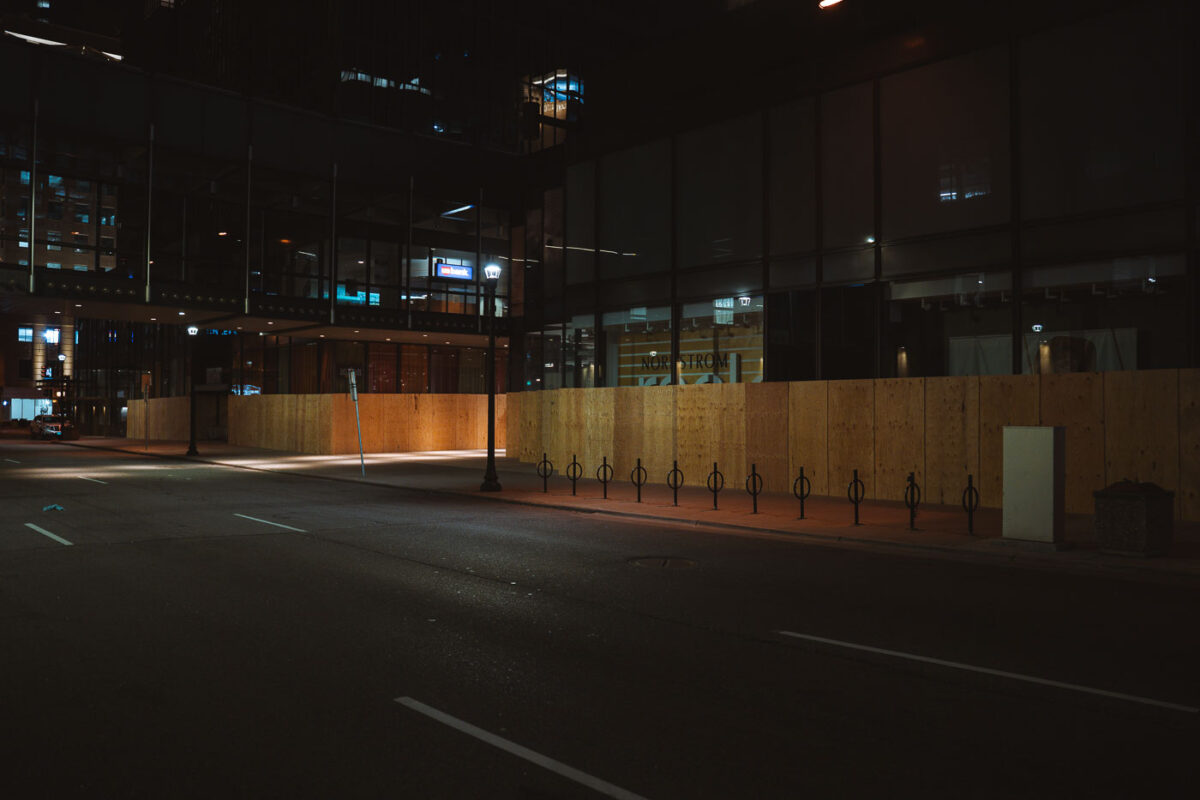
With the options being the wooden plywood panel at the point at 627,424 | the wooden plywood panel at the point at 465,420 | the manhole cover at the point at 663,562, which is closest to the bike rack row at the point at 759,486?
the wooden plywood panel at the point at 627,424

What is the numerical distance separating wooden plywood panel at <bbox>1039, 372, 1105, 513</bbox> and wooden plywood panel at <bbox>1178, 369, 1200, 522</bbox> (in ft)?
4.37

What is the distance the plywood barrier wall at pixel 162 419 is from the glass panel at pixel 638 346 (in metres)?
35.1

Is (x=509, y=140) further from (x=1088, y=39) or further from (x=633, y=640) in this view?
(x=633, y=640)

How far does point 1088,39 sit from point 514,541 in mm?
16494

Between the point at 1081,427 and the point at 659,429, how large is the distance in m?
10.8

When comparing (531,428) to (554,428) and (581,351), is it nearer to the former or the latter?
(554,428)

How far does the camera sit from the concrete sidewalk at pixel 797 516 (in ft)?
40.3

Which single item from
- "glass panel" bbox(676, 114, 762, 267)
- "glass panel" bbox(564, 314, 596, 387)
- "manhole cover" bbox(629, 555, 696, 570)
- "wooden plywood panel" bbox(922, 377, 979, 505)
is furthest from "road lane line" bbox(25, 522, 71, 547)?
"glass panel" bbox(676, 114, 762, 267)

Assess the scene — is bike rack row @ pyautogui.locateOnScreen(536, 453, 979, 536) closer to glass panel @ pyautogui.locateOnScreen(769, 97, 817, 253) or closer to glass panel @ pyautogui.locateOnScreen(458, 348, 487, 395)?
glass panel @ pyautogui.locateOnScreen(769, 97, 817, 253)

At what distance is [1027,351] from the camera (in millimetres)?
18734

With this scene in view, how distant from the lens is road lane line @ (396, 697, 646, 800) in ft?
14.7

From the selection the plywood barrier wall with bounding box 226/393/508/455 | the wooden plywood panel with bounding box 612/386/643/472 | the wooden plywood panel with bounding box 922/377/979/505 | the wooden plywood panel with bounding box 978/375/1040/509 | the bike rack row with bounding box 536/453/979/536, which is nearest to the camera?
the bike rack row with bounding box 536/453/979/536

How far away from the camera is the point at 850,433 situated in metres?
20.2

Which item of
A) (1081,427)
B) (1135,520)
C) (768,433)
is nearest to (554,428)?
(768,433)
